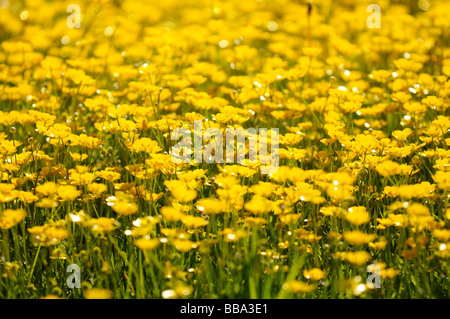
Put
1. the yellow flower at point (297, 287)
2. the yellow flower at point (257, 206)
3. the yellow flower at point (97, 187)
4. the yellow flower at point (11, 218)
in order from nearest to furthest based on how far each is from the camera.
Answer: the yellow flower at point (297, 287)
the yellow flower at point (11, 218)
the yellow flower at point (257, 206)
the yellow flower at point (97, 187)

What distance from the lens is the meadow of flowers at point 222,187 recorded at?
6.48 ft

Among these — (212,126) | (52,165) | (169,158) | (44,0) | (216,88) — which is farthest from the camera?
(44,0)

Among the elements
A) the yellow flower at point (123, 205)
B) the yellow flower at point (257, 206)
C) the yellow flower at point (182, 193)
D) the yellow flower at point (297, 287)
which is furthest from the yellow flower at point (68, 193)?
the yellow flower at point (297, 287)

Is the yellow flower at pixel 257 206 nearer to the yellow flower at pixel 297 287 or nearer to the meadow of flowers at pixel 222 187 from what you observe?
the meadow of flowers at pixel 222 187

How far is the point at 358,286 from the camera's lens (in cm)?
176

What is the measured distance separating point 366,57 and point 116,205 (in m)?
3.10

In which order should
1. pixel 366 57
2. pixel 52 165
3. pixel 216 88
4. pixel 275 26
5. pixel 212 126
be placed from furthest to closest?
pixel 275 26 → pixel 366 57 → pixel 216 88 → pixel 212 126 → pixel 52 165

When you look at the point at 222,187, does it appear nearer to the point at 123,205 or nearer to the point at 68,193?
the point at 123,205

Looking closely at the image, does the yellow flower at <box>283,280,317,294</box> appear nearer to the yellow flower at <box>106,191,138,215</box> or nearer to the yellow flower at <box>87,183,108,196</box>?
the yellow flower at <box>106,191,138,215</box>

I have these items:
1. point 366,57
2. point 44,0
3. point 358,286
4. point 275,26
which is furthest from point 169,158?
point 44,0

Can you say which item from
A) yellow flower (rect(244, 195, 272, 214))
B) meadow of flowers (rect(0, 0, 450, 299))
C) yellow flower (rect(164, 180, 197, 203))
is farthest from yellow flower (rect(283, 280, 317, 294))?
yellow flower (rect(164, 180, 197, 203))

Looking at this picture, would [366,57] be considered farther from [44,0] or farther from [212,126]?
[44,0]

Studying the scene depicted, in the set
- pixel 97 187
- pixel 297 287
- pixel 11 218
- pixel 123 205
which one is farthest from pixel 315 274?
pixel 11 218
